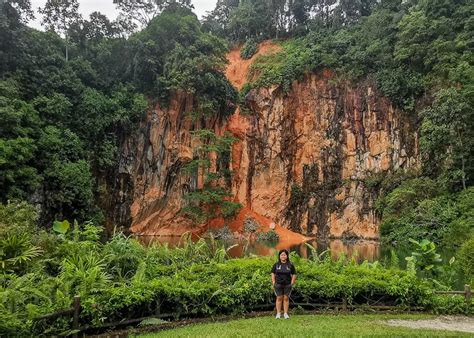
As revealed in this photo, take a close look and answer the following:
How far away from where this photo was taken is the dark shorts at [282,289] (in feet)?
23.4

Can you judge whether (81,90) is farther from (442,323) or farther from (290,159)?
(442,323)

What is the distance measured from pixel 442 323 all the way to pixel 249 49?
3402cm

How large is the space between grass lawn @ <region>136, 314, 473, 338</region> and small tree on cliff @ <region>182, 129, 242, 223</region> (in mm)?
20616

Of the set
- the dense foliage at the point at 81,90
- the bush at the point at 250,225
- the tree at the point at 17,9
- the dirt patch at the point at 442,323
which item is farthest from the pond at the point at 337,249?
the tree at the point at 17,9

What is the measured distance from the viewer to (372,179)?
29.3 m

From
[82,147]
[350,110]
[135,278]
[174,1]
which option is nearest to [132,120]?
[82,147]

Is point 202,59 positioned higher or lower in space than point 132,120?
higher

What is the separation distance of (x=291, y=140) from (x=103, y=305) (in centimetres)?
2808

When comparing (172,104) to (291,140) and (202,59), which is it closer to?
(202,59)

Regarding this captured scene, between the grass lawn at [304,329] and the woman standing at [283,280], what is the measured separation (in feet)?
0.85

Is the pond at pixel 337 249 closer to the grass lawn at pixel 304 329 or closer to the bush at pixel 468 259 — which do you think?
the bush at pixel 468 259

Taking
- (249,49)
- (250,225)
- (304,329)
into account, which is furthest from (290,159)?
(304,329)

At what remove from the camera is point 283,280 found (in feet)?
23.4

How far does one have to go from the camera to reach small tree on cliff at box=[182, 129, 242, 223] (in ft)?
91.2
